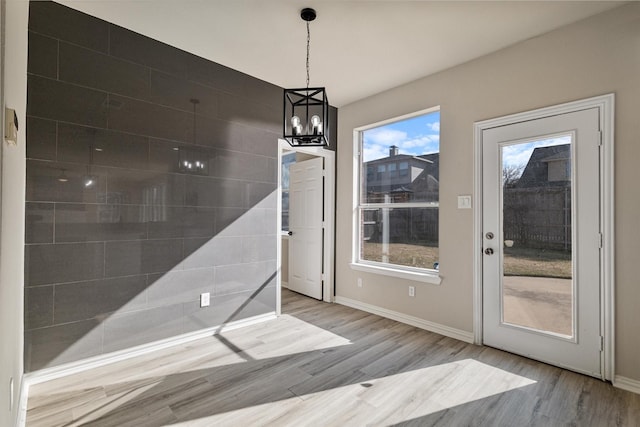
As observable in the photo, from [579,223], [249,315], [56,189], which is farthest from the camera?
[249,315]

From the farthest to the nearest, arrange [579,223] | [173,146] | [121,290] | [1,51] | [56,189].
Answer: [173,146] < [121,290] < [579,223] < [56,189] < [1,51]

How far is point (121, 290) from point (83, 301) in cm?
27

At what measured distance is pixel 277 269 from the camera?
3838 millimetres

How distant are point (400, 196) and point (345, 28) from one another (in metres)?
1.97

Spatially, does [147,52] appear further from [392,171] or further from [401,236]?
[401,236]

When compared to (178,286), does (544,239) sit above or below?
above

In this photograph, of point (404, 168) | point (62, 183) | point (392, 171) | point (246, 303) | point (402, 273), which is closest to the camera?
point (62, 183)

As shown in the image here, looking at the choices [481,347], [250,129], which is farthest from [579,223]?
[250,129]

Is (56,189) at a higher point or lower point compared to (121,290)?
higher

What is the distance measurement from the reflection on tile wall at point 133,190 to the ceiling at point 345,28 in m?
0.31

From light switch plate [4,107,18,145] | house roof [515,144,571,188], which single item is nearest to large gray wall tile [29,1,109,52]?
light switch plate [4,107,18,145]

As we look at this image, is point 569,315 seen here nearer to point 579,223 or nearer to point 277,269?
point 579,223

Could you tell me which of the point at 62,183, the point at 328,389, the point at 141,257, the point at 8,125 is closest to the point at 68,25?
the point at 62,183

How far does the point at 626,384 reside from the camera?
7.57 feet
